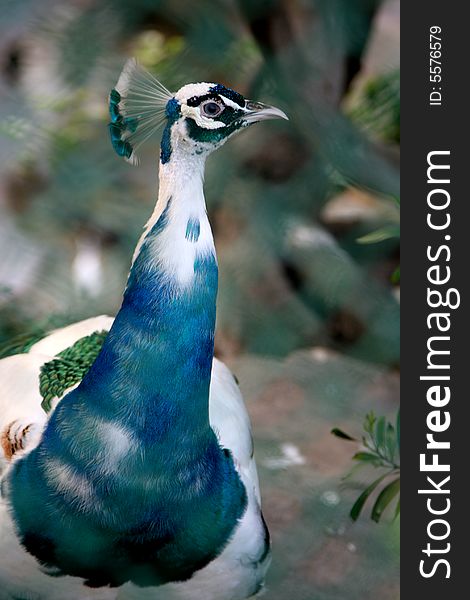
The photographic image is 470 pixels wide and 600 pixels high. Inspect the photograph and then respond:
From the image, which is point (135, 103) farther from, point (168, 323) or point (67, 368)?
point (67, 368)

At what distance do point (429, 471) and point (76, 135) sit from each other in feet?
2.21

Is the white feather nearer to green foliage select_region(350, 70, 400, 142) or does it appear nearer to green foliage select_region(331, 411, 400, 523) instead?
green foliage select_region(331, 411, 400, 523)

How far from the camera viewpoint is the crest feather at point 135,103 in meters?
1.00

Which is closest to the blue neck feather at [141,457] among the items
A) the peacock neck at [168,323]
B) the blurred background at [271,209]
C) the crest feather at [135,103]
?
the peacock neck at [168,323]

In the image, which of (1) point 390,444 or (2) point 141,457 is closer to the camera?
(2) point 141,457

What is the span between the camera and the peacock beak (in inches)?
40.1

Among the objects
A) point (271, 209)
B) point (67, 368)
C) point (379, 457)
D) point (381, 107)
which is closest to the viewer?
→ point (67, 368)

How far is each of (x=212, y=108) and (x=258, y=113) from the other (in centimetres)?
6

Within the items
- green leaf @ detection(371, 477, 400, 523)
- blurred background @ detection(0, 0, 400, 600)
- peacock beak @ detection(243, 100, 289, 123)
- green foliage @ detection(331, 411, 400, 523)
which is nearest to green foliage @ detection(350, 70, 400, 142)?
blurred background @ detection(0, 0, 400, 600)

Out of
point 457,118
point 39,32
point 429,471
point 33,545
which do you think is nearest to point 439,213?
point 457,118

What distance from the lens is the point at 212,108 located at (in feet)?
3.25

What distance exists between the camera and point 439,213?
4.07 feet

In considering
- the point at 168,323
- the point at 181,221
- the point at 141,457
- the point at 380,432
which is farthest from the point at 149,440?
the point at 380,432
